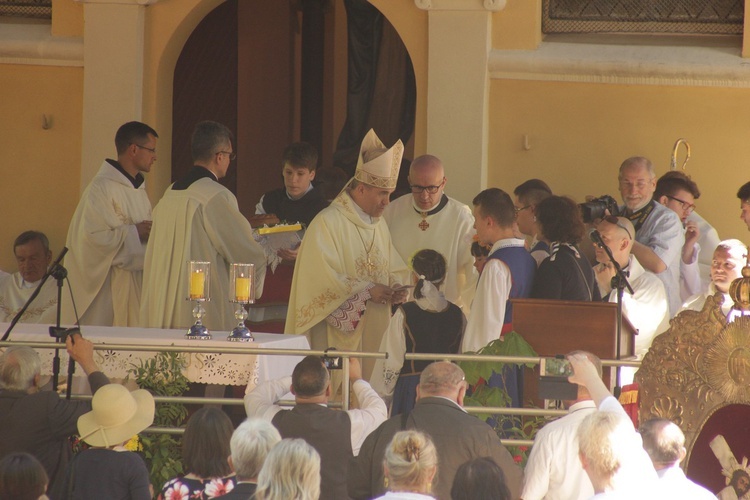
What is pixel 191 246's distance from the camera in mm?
8742

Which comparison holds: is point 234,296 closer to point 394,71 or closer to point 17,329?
point 17,329

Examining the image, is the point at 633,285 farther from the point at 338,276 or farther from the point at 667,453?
the point at 667,453

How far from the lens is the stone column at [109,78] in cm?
1109

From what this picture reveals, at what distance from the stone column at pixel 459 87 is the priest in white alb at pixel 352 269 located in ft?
5.77

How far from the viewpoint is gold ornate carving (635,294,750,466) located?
18.9ft

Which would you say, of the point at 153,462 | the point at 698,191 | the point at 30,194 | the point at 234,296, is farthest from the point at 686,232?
the point at 30,194

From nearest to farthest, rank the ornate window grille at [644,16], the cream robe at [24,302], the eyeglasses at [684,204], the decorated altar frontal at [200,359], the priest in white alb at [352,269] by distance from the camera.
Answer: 1. the decorated altar frontal at [200,359]
2. the priest in white alb at [352,269]
3. the eyeglasses at [684,204]
4. the cream robe at [24,302]
5. the ornate window grille at [644,16]

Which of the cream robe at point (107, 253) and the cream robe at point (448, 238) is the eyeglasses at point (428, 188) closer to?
the cream robe at point (448, 238)

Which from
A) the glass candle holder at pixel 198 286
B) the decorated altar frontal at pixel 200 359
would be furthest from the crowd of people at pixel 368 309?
the glass candle holder at pixel 198 286

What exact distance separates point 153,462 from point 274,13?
665cm

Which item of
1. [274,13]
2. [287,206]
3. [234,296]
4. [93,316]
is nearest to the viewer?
[234,296]

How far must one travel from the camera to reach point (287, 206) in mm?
10055

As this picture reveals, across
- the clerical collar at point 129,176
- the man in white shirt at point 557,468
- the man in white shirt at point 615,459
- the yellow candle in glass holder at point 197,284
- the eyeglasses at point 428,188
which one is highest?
the clerical collar at point 129,176

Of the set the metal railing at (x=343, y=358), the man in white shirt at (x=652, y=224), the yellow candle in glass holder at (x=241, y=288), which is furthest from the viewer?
the man in white shirt at (x=652, y=224)
